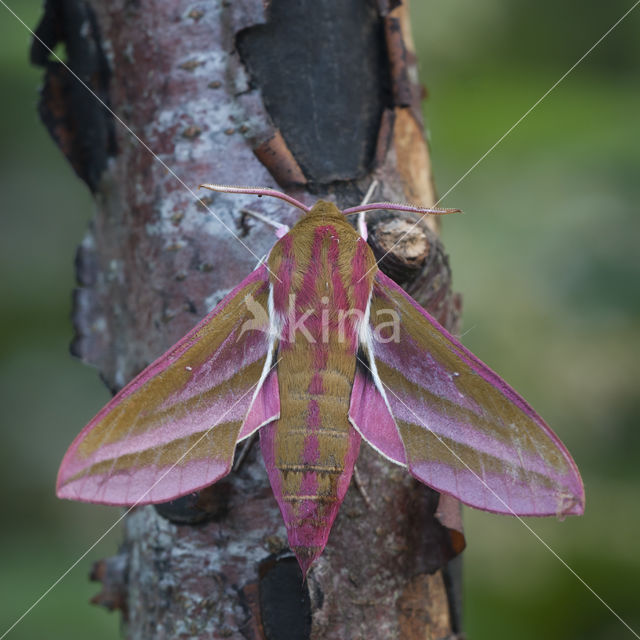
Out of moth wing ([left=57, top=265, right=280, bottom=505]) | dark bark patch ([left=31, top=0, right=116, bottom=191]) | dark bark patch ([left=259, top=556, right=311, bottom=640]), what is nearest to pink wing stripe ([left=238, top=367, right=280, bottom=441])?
moth wing ([left=57, top=265, right=280, bottom=505])

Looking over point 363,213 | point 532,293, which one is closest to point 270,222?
point 363,213

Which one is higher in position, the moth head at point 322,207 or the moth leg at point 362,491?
the moth head at point 322,207

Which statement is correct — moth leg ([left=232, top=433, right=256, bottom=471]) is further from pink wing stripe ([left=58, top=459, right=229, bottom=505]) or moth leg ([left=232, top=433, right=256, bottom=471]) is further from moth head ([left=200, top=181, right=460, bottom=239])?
moth head ([left=200, top=181, right=460, bottom=239])

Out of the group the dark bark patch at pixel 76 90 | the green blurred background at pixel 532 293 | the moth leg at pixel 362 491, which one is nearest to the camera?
the moth leg at pixel 362 491

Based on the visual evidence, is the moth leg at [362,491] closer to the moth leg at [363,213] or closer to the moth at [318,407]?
the moth at [318,407]

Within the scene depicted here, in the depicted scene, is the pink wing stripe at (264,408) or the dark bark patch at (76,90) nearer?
the pink wing stripe at (264,408)

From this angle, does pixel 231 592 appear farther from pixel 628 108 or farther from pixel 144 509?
pixel 628 108

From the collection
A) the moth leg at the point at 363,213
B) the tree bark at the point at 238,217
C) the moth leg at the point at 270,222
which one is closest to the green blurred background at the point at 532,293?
the tree bark at the point at 238,217

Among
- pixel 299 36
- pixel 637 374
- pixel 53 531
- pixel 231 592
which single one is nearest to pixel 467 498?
pixel 231 592
